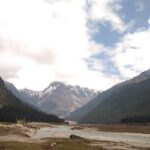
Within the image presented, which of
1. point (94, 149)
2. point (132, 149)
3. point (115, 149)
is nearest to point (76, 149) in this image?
point (94, 149)

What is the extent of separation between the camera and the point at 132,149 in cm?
8756

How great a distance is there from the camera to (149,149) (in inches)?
3506

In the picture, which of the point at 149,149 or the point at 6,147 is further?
the point at 149,149

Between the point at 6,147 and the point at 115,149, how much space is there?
1019 inches

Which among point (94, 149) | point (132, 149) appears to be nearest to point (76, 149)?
point (94, 149)

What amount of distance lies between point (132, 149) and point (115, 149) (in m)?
5.99

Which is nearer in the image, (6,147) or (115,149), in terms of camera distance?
(6,147)

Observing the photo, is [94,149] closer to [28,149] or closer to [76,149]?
[76,149]

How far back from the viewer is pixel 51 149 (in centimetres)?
7594

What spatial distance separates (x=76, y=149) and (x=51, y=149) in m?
5.47

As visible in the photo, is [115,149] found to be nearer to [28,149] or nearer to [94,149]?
[94,149]

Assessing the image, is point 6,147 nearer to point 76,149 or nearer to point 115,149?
point 76,149

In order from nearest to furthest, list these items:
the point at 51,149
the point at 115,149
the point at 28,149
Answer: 1. the point at 28,149
2. the point at 51,149
3. the point at 115,149

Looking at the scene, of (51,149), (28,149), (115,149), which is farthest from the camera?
(115,149)
